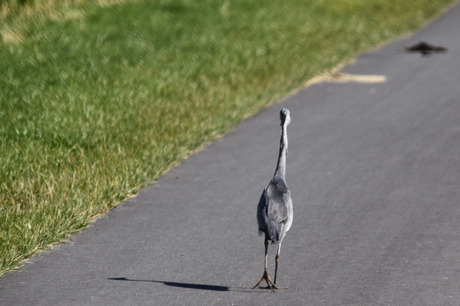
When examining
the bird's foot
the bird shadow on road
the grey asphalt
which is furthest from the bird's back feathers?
the bird shadow on road


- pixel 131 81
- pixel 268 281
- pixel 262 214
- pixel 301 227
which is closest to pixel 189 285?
pixel 268 281

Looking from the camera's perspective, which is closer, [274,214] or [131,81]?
[274,214]

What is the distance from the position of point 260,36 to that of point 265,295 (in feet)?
37.4

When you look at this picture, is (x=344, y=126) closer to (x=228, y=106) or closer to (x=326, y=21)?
(x=228, y=106)

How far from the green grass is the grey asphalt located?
355 millimetres

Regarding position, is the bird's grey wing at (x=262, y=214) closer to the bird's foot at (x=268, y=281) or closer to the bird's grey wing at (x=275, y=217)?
the bird's grey wing at (x=275, y=217)

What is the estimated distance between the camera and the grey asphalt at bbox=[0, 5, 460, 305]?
7.45m

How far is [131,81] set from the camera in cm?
1437

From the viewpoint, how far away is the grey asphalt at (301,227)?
24.5 ft

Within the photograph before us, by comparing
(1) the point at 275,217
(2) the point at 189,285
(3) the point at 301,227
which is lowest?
(3) the point at 301,227

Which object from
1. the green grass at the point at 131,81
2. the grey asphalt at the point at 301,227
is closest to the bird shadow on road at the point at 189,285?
the grey asphalt at the point at 301,227

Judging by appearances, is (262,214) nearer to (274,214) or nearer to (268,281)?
(274,214)

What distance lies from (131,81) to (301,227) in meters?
6.04

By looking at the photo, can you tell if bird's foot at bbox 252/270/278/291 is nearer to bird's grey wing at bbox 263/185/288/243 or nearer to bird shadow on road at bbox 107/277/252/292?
bird shadow on road at bbox 107/277/252/292
